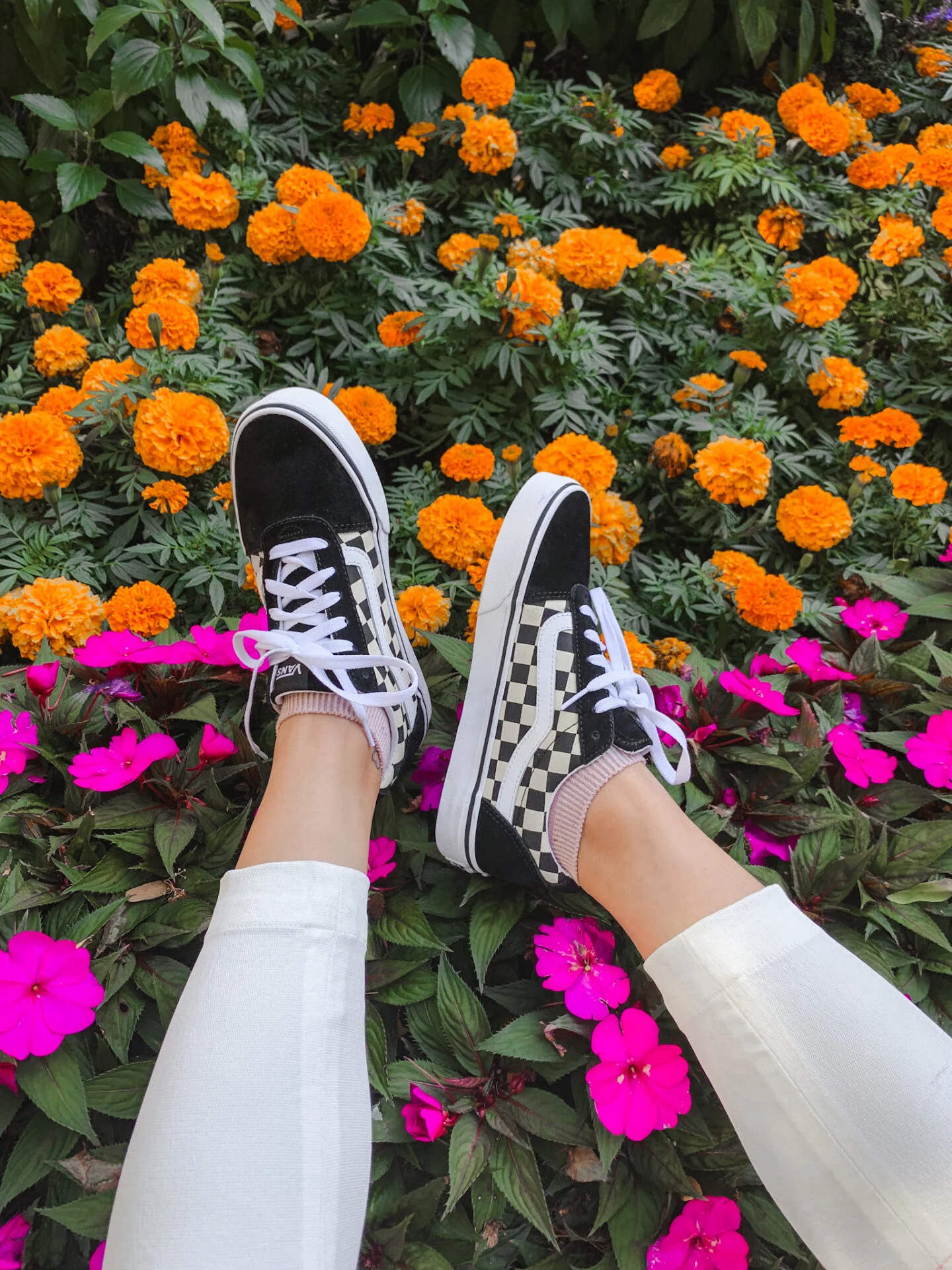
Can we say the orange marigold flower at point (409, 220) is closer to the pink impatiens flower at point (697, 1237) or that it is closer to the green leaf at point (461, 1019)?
the green leaf at point (461, 1019)

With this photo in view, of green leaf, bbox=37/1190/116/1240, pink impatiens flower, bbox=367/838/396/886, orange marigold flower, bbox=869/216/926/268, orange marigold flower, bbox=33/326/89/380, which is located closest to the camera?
green leaf, bbox=37/1190/116/1240

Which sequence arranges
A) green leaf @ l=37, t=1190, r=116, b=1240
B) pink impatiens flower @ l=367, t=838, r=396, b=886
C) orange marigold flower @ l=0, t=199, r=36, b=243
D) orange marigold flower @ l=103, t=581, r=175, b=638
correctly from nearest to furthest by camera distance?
green leaf @ l=37, t=1190, r=116, b=1240 < pink impatiens flower @ l=367, t=838, r=396, b=886 < orange marigold flower @ l=103, t=581, r=175, b=638 < orange marigold flower @ l=0, t=199, r=36, b=243

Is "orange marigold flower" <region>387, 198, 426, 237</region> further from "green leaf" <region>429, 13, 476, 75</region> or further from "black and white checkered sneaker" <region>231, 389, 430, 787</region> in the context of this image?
"black and white checkered sneaker" <region>231, 389, 430, 787</region>

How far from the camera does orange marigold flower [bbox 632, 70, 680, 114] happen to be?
2080 mm

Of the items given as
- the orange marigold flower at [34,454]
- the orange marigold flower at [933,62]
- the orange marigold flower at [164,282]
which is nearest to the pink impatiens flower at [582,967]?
the orange marigold flower at [34,454]

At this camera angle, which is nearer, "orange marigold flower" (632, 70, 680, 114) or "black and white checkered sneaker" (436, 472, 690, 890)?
"black and white checkered sneaker" (436, 472, 690, 890)

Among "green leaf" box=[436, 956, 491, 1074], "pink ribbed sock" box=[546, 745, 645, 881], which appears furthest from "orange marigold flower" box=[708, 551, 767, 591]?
"green leaf" box=[436, 956, 491, 1074]

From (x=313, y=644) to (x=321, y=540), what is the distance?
22 cm

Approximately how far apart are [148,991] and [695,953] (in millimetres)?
652

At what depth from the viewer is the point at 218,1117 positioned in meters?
0.68

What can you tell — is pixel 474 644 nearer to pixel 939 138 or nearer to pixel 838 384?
pixel 838 384

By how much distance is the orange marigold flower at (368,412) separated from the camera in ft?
4.92

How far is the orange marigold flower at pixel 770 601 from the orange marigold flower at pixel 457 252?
90cm

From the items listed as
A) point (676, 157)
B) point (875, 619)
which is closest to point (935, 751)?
point (875, 619)
